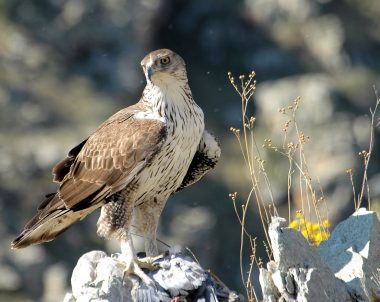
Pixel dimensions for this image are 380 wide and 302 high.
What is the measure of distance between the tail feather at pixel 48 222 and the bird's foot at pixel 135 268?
1.07 metres

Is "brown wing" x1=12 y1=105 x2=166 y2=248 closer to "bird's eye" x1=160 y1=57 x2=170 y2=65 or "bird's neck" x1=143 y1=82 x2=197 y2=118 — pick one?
"bird's neck" x1=143 y1=82 x2=197 y2=118

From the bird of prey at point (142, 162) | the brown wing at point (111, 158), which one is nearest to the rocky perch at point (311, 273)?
the bird of prey at point (142, 162)

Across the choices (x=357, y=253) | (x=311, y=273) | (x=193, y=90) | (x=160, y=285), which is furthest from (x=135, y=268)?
(x=193, y=90)

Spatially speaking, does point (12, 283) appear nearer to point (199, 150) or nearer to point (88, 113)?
point (88, 113)

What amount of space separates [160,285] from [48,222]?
5.80 ft

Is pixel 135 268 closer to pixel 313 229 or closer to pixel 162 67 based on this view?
pixel 313 229

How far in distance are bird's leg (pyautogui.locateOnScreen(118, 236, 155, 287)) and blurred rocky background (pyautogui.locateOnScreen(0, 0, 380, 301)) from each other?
26769 mm

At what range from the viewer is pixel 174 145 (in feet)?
33.6

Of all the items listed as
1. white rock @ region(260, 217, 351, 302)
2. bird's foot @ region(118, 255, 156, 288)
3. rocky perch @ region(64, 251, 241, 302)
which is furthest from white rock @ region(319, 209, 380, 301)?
bird's foot @ region(118, 255, 156, 288)

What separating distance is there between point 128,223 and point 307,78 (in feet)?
124

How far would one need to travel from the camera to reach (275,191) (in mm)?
40500

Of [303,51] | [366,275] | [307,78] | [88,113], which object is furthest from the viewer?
[303,51]

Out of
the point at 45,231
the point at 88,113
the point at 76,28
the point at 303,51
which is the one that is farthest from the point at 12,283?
the point at 45,231

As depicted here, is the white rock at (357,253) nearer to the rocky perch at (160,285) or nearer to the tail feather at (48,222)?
the rocky perch at (160,285)
